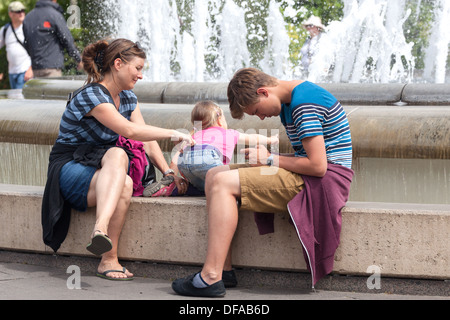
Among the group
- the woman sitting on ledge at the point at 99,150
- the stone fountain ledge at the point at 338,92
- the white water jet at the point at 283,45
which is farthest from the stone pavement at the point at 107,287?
the white water jet at the point at 283,45

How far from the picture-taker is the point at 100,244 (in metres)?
3.99

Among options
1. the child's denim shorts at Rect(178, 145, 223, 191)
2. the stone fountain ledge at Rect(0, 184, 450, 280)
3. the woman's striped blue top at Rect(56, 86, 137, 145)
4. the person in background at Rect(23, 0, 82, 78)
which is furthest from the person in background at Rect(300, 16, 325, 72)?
the stone fountain ledge at Rect(0, 184, 450, 280)

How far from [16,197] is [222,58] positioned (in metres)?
9.13

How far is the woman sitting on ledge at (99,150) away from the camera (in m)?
4.29

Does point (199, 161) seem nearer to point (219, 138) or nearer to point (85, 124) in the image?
point (219, 138)

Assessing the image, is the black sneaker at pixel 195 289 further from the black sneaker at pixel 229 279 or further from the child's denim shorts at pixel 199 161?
the child's denim shorts at pixel 199 161

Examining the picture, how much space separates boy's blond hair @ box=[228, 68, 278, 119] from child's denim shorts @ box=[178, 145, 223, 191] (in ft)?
1.90

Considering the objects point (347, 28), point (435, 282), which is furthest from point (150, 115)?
point (347, 28)

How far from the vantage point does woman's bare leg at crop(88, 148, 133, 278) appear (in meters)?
4.21

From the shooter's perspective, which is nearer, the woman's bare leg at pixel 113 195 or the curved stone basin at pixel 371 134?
the woman's bare leg at pixel 113 195

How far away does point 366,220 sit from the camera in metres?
3.97

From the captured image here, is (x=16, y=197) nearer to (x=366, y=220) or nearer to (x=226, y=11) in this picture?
(x=366, y=220)

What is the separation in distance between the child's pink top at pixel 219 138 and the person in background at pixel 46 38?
6.12 meters

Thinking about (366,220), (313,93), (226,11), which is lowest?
(366,220)
